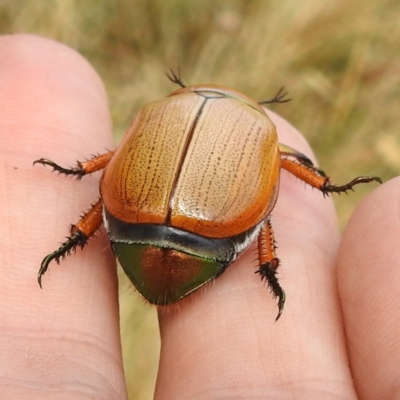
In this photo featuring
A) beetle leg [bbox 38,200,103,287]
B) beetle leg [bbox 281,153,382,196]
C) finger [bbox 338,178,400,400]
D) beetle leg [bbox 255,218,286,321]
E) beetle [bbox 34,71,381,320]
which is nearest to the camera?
finger [bbox 338,178,400,400]

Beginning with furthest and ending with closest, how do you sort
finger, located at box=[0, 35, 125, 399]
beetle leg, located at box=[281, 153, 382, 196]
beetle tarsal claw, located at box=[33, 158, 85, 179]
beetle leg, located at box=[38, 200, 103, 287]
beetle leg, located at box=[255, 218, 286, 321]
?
beetle leg, located at box=[281, 153, 382, 196] → beetle tarsal claw, located at box=[33, 158, 85, 179] → beetle leg, located at box=[38, 200, 103, 287] → beetle leg, located at box=[255, 218, 286, 321] → finger, located at box=[0, 35, 125, 399]

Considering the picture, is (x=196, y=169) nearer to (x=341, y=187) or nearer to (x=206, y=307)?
(x=206, y=307)

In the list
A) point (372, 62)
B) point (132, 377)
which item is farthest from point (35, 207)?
point (372, 62)

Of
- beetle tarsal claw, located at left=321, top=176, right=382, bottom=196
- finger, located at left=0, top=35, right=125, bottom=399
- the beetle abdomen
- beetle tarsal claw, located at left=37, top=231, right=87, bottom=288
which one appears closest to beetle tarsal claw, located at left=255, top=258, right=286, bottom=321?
the beetle abdomen

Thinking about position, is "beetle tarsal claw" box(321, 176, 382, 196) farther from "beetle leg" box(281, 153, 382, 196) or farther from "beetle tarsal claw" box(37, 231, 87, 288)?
"beetle tarsal claw" box(37, 231, 87, 288)

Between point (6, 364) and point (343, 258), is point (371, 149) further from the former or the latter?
point (6, 364)

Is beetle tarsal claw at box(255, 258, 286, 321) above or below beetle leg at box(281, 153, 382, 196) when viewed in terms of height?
below

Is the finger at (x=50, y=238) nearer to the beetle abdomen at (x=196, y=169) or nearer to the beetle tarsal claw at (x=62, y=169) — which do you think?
the beetle tarsal claw at (x=62, y=169)
